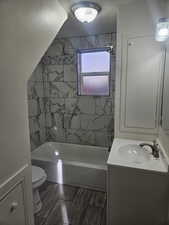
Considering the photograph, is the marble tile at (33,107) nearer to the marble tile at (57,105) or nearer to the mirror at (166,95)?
the marble tile at (57,105)

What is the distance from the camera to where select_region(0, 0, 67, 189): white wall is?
34.4 inches

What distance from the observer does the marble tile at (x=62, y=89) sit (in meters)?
3.00

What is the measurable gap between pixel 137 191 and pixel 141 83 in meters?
1.17

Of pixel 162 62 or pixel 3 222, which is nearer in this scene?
pixel 3 222

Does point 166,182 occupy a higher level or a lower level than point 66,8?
lower

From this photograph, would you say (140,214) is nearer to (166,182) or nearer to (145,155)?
(166,182)

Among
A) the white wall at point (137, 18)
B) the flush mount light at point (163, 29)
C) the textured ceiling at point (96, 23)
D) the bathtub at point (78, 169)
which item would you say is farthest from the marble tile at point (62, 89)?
the flush mount light at point (163, 29)

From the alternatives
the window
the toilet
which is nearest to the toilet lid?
the toilet

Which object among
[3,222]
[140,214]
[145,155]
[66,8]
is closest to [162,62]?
[145,155]

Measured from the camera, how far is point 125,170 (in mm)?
1390

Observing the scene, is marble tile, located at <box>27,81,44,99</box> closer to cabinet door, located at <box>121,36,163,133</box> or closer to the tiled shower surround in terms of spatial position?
the tiled shower surround

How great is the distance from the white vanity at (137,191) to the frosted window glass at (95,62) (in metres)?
1.79

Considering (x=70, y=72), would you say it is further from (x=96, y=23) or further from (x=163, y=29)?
(x=163, y=29)

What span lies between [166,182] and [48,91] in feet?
8.49
